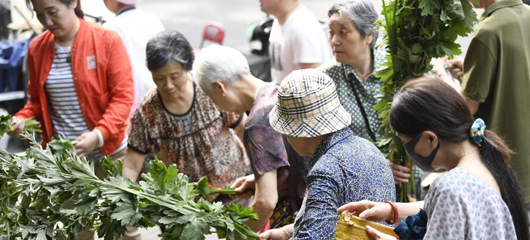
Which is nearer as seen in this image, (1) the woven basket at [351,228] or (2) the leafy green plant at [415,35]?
(1) the woven basket at [351,228]

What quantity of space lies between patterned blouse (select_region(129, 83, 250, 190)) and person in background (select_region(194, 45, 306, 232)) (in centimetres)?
44

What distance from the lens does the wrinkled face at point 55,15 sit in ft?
14.3

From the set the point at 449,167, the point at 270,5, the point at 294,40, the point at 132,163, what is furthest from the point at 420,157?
the point at 270,5

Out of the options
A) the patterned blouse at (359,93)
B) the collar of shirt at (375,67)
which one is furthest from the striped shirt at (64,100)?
the collar of shirt at (375,67)

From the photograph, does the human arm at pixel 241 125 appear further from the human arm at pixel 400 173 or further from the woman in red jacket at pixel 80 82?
the human arm at pixel 400 173

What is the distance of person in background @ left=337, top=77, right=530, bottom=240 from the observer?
7.39 feet

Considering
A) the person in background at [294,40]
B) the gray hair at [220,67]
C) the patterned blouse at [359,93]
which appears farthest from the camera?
the person in background at [294,40]

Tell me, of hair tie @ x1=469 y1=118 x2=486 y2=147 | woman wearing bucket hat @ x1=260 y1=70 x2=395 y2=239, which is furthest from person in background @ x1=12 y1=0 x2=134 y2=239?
hair tie @ x1=469 y1=118 x2=486 y2=147

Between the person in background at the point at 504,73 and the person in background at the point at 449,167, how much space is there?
4.38 feet

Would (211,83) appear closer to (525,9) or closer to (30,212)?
(30,212)

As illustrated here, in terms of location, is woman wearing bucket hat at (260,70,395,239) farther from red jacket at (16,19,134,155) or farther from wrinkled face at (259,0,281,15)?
wrinkled face at (259,0,281,15)

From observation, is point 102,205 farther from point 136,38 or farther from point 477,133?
point 136,38

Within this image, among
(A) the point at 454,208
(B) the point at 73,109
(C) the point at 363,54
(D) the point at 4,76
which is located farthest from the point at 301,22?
(D) the point at 4,76

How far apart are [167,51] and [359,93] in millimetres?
1058
